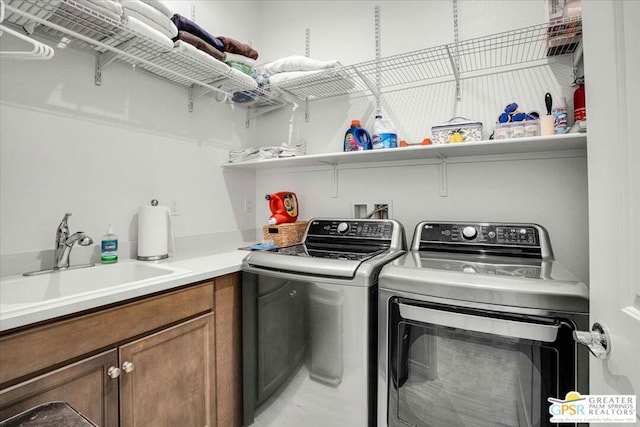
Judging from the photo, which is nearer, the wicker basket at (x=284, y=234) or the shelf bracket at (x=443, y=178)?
the shelf bracket at (x=443, y=178)

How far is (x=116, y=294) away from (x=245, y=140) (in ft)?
5.53

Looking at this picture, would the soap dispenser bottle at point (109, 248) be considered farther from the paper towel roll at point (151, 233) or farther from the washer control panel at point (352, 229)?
the washer control panel at point (352, 229)

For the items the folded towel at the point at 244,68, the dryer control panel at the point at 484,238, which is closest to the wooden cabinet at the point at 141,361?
the dryer control panel at the point at 484,238

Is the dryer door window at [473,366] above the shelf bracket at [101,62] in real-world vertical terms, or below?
below

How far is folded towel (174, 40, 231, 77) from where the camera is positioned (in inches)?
58.9

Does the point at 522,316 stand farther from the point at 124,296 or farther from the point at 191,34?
the point at 191,34

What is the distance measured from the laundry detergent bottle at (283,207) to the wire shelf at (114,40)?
0.74 meters

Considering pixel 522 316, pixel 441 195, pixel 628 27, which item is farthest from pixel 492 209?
pixel 628 27

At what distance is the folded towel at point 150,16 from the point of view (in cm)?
131

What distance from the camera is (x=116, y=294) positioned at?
1012 millimetres

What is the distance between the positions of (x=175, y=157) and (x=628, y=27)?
6.62 ft

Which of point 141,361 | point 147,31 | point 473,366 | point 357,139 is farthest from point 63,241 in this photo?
point 473,366

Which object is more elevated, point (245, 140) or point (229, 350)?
point (245, 140)

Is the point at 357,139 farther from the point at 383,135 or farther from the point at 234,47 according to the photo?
the point at 234,47
